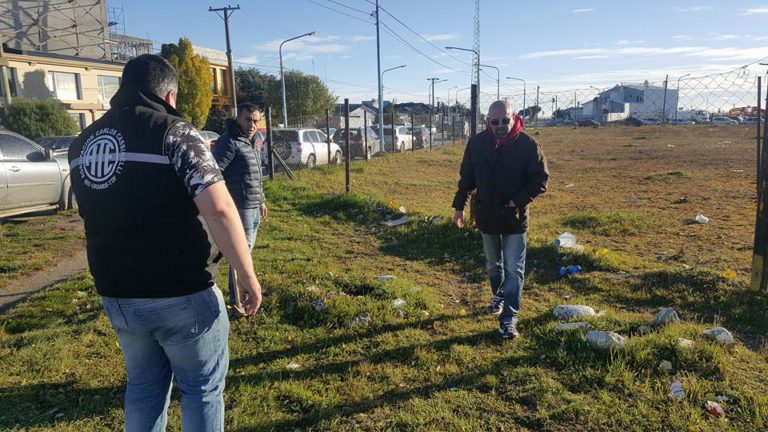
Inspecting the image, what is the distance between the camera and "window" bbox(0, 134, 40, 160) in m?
8.42

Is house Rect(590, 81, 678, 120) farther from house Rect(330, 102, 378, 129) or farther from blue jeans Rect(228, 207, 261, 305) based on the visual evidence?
blue jeans Rect(228, 207, 261, 305)

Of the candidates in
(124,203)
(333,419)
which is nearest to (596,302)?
(333,419)

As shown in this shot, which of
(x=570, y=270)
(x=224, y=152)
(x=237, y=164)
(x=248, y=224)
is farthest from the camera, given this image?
(x=570, y=270)

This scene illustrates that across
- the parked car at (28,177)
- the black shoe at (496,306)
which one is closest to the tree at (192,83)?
the parked car at (28,177)

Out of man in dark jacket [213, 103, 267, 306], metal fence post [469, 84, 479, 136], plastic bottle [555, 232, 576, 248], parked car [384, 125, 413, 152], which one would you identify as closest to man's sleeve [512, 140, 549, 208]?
man in dark jacket [213, 103, 267, 306]

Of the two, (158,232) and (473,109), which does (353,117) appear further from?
(158,232)

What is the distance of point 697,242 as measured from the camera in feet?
23.3

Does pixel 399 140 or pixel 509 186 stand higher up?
pixel 509 186

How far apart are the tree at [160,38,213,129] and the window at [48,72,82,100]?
5645 millimetres

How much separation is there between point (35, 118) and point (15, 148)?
1860 cm

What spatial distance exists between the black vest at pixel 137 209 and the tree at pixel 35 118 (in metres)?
25.7

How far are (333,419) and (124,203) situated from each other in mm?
1788

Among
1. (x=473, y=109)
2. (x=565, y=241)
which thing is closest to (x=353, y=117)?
(x=473, y=109)

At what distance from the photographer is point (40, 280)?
6051mm
